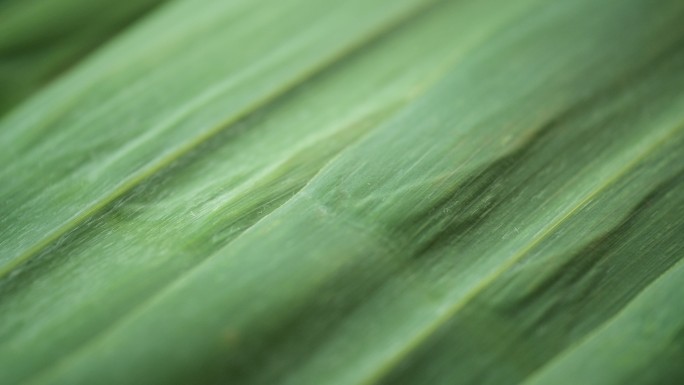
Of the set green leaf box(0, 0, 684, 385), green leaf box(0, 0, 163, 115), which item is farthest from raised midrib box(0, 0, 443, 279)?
green leaf box(0, 0, 163, 115)

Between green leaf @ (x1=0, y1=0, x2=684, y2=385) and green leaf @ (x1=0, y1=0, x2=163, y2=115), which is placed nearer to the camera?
green leaf @ (x1=0, y1=0, x2=684, y2=385)

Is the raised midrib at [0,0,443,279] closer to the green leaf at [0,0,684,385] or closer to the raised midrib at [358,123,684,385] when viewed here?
the green leaf at [0,0,684,385]

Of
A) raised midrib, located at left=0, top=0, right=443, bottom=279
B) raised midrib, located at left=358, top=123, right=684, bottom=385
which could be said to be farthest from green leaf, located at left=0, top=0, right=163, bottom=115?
raised midrib, located at left=358, top=123, right=684, bottom=385

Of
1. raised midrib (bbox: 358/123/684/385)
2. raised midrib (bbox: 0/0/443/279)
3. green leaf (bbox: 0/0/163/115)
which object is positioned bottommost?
raised midrib (bbox: 358/123/684/385)

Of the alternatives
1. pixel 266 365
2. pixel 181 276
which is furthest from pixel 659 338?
pixel 181 276

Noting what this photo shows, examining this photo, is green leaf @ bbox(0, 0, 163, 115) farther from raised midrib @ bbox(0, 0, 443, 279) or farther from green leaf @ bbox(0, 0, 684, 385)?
raised midrib @ bbox(0, 0, 443, 279)

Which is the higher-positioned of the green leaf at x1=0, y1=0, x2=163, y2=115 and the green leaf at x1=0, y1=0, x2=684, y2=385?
the green leaf at x1=0, y1=0, x2=163, y2=115

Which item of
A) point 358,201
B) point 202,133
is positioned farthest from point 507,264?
point 202,133

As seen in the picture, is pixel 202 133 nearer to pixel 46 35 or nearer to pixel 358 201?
pixel 358 201

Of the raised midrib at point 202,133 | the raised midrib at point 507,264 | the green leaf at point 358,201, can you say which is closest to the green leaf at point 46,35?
the green leaf at point 358,201

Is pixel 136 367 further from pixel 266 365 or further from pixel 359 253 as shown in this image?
pixel 359 253
